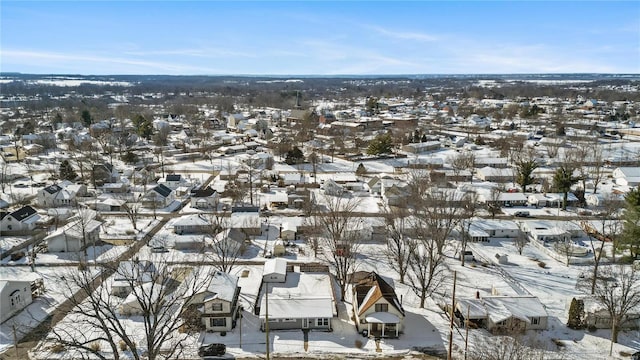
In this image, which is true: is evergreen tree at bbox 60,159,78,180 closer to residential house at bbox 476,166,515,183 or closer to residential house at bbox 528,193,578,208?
residential house at bbox 476,166,515,183

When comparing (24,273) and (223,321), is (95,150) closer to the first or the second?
(24,273)

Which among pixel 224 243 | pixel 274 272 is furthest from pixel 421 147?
pixel 274 272

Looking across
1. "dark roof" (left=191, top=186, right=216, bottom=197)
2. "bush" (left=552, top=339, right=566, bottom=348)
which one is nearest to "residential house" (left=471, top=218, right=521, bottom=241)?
"bush" (left=552, top=339, right=566, bottom=348)

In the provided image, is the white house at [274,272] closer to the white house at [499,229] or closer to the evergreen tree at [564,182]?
the white house at [499,229]

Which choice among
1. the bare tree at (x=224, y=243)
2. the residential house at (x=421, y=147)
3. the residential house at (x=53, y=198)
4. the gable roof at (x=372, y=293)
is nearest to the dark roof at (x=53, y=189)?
the residential house at (x=53, y=198)

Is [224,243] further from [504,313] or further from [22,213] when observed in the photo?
[22,213]

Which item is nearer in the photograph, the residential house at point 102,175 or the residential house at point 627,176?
the residential house at point 627,176
